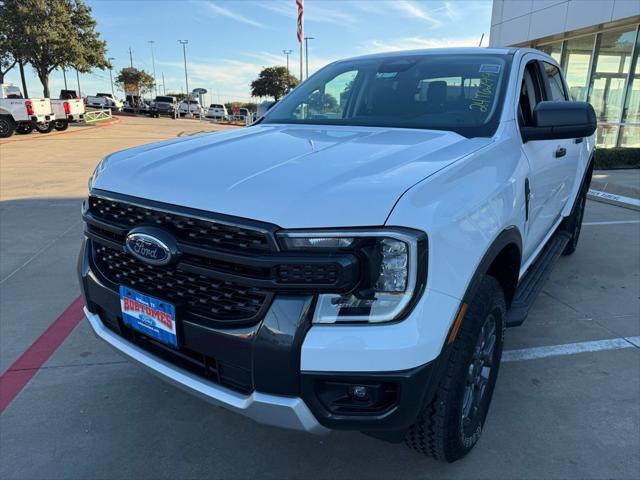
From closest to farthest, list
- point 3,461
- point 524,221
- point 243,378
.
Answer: point 243,378 → point 3,461 → point 524,221

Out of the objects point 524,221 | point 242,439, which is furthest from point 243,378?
point 524,221

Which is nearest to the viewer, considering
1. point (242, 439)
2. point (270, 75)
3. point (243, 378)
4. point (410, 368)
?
point (410, 368)

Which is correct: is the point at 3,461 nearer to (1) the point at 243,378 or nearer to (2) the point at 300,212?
(1) the point at 243,378

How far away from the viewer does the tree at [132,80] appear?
6981 cm

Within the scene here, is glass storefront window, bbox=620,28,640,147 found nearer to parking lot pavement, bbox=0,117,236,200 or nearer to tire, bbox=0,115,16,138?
parking lot pavement, bbox=0,117,236,200

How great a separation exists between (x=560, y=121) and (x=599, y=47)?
13.1 metres

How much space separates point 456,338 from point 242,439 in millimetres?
1224

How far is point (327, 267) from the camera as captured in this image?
159 cm

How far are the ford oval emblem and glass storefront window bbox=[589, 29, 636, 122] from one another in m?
13.9

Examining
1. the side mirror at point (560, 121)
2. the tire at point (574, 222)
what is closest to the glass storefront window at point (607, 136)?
the tire at point (574, 222)

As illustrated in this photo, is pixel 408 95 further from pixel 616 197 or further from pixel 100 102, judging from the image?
pixel 100 102

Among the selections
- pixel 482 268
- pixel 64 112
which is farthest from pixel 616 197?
pixel 64 112

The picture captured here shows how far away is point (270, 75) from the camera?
68.7 m

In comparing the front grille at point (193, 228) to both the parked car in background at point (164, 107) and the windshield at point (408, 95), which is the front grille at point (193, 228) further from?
the parked car in background at point (164, 107)
